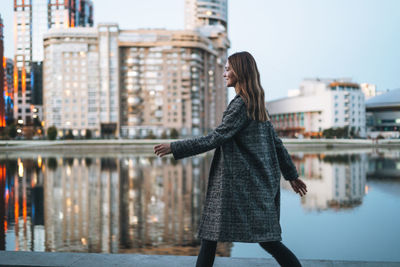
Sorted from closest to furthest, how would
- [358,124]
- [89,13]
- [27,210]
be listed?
[27,210] → [358,124] → [89,13]

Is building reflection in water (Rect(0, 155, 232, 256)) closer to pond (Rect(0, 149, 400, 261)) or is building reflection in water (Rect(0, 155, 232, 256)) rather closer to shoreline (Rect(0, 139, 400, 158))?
pond (Rect(0, 149, 400, 261))

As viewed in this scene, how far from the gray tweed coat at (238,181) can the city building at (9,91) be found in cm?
15896

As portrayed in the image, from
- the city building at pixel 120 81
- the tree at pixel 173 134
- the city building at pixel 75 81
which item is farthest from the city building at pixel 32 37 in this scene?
the tree at pixel 173 134

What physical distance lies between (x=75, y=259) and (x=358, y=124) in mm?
147864

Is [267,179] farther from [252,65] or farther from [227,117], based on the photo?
[252,65]

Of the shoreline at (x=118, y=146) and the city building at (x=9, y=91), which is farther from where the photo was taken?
the city building at (x=9, y=91)

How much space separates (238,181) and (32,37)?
574 ft

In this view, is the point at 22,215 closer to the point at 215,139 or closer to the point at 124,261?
the point at 124,261

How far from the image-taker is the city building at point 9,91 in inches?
6125

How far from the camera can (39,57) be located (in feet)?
554

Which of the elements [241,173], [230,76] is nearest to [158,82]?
[230,76]

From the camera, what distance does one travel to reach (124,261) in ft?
16.1

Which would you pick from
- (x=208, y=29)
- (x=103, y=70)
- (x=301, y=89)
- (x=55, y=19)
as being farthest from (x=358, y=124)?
(x=55, y=19)

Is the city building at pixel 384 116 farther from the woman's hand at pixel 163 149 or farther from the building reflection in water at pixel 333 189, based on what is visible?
the woman's hand at pixel 163 149
